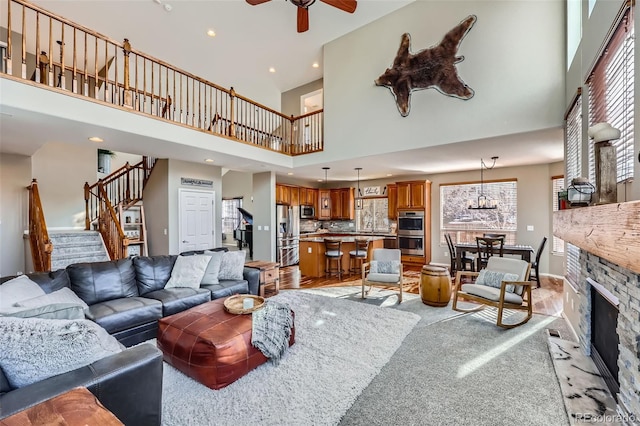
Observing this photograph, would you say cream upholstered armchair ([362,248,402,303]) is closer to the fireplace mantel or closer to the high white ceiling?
the high white ceiling

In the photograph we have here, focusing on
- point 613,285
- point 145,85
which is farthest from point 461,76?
point 145,85

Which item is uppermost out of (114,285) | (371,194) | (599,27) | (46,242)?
(599,27)

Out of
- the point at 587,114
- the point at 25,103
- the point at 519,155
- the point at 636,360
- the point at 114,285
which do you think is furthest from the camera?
the point at 519,155

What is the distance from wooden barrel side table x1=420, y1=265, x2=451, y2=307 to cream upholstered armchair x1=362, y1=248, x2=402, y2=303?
0.39 metres

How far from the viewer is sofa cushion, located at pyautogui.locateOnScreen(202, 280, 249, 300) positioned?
3.82 metres

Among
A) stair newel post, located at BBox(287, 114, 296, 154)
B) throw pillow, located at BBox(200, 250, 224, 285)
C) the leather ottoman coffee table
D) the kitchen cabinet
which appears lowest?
the leather ottoman coffee table

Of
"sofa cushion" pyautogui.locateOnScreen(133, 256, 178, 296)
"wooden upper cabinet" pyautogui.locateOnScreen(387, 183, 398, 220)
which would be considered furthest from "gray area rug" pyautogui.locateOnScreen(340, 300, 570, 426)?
"wooden upper cabinet" pyautogui.locateOnScreen(387, 183, 398, 220)

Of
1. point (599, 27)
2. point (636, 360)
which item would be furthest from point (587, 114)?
point (636, 360)

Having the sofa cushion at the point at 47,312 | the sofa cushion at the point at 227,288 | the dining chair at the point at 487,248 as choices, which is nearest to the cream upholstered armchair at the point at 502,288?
the dining chair at the point at 487,248

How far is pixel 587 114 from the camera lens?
8.84ft

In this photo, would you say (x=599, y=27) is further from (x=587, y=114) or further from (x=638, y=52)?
(x=638, y=52)

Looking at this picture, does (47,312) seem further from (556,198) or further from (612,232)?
(556,198)

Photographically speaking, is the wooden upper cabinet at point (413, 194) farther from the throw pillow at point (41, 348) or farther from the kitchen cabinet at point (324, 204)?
the throw pillow at point (41, 348)

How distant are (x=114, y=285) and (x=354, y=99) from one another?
16.3 ft
